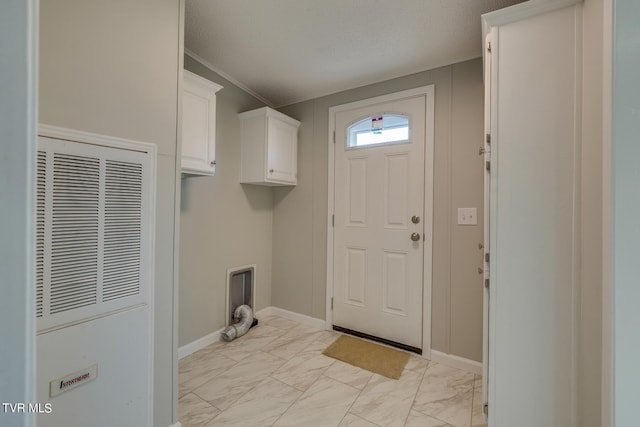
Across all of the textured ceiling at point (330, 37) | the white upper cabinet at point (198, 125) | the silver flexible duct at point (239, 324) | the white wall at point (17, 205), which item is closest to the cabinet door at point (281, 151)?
the textured ceiling at point (330, 37)

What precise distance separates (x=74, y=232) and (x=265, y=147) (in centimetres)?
165

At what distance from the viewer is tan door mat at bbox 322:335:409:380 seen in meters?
1.96

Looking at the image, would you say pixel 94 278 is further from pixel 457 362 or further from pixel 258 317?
pixel 457 362

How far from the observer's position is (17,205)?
42 centimetres

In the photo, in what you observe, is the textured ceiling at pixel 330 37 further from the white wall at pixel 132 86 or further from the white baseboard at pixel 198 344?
the white baseboard at pixel 198 344

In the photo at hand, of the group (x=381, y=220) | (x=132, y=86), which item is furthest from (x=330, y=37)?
(x=381, y=220)

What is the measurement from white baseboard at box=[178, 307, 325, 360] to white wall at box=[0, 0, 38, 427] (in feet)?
6.26

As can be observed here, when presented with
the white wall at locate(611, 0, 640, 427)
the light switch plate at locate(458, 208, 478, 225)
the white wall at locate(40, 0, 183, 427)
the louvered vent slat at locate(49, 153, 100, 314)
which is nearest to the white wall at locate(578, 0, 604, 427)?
the white wall at locate(611, 0, 640, 427)

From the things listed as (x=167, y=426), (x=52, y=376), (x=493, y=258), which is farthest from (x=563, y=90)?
(x=167, y=426)

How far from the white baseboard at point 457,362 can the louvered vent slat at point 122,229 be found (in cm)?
214

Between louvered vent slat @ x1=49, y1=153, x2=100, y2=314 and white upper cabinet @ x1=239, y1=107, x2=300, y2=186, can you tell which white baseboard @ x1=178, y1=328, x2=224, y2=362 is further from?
white upper cabinet @ x1=239, y1=107, x2=300, y2=186

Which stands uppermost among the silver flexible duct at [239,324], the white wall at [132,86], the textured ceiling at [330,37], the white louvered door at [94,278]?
the textured ceiling at [330,37]

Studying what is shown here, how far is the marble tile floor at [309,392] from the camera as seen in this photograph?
58.1 inches

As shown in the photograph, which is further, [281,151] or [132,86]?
[281,151]
